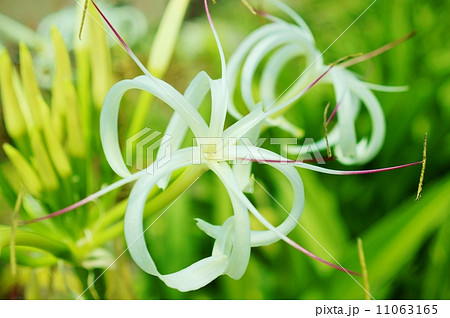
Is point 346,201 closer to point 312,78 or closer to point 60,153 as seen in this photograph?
point 312,78

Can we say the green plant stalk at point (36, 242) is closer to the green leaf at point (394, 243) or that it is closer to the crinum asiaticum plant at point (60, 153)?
the crinum asiaticum plant at point (60, 153)

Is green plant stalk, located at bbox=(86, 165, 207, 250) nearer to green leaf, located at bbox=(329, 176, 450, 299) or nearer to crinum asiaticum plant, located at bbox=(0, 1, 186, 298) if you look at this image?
crinum asiaticum plant, located at bbox=(0, 1, 186, 298)

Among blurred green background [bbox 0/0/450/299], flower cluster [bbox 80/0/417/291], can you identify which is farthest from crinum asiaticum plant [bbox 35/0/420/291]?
blurred green background [bbox 0/0/450/299]

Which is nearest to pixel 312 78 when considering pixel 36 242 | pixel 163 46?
pixel 163 46

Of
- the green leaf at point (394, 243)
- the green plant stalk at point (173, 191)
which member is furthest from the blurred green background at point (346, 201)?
the green plant stalk at point (173, 191)

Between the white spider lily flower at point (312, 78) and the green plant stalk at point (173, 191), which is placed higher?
the white spider lily flower at point (312, 78)

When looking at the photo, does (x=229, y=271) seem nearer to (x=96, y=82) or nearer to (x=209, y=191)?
(x=96, y=82)
